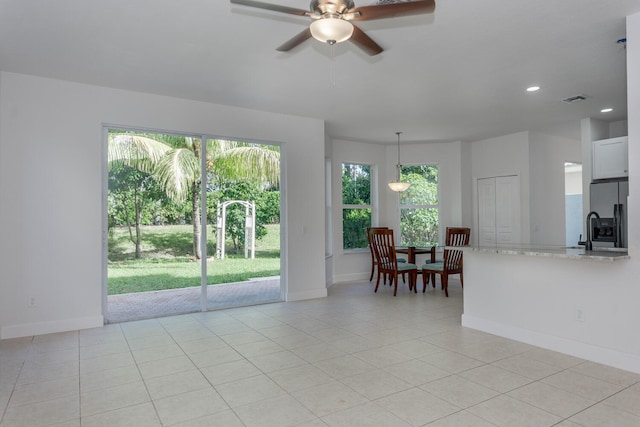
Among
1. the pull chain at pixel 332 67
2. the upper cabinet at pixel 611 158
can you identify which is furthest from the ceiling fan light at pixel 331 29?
the upper cabinet at pixel 611 158

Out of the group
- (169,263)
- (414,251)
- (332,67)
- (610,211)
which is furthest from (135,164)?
(610,211)

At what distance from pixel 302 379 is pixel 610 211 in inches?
185

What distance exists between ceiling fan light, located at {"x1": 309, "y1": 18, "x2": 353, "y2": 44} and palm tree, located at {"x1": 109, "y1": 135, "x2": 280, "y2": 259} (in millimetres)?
3230

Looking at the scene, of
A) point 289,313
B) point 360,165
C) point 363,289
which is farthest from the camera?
point 360,165

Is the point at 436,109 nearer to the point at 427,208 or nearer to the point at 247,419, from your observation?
the point at 427,208

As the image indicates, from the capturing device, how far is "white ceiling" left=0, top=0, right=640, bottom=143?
2.83 metres

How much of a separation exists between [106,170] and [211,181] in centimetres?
120

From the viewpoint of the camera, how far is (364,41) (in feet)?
8.25

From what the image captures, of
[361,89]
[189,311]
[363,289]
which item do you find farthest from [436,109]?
[189,311]

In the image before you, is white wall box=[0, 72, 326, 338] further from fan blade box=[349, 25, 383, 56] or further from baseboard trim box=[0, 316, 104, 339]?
fan blade box=[349, 25, 383, 56]

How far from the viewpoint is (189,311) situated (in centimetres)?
493

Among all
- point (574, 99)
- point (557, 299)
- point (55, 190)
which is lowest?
point (557, 299)

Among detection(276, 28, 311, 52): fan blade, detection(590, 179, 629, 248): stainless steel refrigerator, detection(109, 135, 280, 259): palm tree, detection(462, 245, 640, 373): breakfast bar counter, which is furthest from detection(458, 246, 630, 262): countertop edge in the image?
detection(109, 135, 280, 259): palm tree

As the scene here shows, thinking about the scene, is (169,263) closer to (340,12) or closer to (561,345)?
(340,12)
